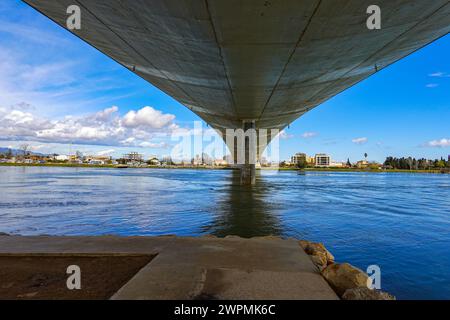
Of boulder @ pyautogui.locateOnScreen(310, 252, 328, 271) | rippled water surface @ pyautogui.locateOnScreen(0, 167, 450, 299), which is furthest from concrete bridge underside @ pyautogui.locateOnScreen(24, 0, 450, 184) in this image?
rippled water surface @ pyautogui.locateOnScreen(0, 167, 450, 299)

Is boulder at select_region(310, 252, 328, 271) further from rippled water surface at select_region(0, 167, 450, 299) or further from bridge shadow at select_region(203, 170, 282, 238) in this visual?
bridge shadow at select_region(203, 170, 282, 238)

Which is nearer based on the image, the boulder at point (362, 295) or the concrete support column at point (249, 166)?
the boulder at point (362, 295)

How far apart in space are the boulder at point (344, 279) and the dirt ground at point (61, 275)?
289cm

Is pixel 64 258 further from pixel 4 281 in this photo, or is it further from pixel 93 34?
pixel 93 34

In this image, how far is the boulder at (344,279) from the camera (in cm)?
462

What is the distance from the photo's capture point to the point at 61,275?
177 inches

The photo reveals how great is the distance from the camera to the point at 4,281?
4.29 metres

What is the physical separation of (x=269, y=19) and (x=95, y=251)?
913 cm

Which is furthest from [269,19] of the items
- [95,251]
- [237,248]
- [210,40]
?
[95,251]

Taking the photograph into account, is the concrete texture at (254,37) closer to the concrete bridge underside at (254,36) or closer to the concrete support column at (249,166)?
the concrete bridge underside at (254,36)

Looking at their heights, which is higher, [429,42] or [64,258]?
[429,42]

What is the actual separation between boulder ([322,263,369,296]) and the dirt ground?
289 centimetres

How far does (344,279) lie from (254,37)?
10321mm

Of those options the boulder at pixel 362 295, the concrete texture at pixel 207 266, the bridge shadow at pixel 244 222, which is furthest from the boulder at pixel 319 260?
the bridge shadow at pixel 244 222
